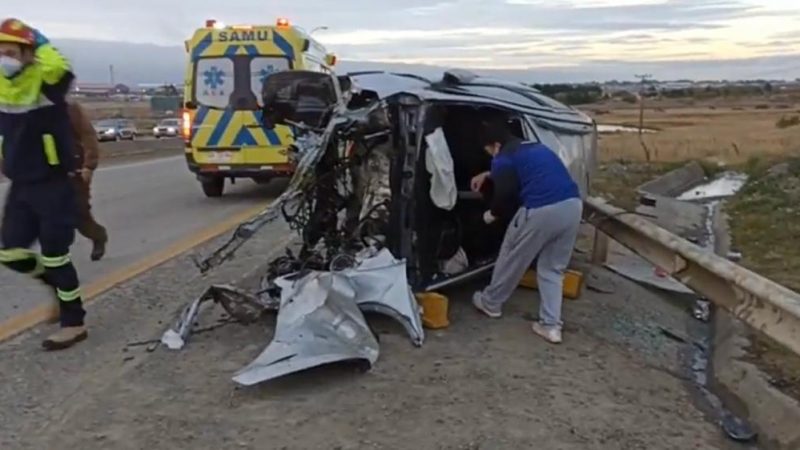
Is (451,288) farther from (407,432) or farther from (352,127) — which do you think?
(407,432)

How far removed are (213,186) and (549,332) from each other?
381 inches

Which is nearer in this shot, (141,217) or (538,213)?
(538,213)

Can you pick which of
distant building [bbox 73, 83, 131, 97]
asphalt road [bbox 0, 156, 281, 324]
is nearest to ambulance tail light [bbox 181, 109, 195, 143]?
asphalt road [bbox 0, 156, 281, 324]

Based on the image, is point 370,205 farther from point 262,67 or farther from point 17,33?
point 262,67

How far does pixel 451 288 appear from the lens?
6883mm

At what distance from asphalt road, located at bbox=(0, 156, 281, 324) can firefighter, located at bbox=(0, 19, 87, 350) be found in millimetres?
881

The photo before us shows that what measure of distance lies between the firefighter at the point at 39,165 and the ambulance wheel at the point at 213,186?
890cm

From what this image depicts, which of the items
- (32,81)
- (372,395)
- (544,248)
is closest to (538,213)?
(544,248)

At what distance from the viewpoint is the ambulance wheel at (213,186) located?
48.3 feet

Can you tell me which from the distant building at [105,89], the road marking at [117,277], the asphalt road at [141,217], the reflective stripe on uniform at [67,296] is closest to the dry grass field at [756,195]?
the reflective stripe on uniform at [67,296]

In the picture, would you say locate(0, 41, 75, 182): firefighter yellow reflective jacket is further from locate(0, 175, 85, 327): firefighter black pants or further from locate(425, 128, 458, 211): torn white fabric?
locate(425, 128, 458, 211): torn white fabric

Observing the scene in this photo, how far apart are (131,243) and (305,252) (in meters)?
3.49

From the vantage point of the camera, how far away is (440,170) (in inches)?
243

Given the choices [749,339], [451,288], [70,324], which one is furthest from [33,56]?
[749,339]
